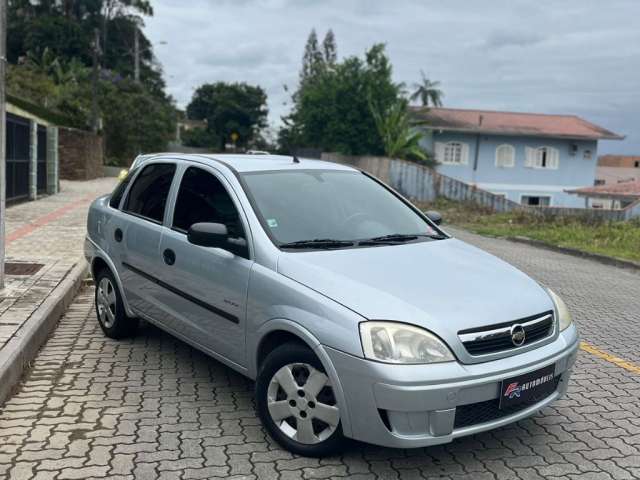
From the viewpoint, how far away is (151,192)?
559 cm

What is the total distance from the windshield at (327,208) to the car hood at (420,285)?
0.30m

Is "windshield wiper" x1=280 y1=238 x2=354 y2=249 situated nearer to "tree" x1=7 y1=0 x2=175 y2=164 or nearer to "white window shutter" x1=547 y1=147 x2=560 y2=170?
"tree" x1=7 y1=0 x2=175 y2=164

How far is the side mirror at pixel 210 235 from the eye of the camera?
4.22m

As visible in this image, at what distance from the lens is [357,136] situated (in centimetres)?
4022

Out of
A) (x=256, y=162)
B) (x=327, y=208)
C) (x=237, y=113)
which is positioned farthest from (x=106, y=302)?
Answer: (x=237, y=113)

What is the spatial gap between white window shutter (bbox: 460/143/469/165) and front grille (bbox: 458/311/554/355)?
4178cm

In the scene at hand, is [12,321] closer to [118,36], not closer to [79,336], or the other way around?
[79,336]

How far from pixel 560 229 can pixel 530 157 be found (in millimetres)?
29344

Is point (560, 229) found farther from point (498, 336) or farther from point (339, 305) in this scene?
point (339, 305)

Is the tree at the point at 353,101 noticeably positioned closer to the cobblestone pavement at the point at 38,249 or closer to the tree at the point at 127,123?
the tree at the point at 127,123

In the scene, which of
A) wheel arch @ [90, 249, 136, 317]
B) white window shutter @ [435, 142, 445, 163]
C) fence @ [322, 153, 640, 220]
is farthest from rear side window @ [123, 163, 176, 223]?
white window shutter @ [435, 142, 445, 163]

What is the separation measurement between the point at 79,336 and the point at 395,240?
3.29 m

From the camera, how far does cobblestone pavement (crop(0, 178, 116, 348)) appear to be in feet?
21.0

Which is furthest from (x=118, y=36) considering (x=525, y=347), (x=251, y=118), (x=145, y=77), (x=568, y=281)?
(x=525, y=347)
